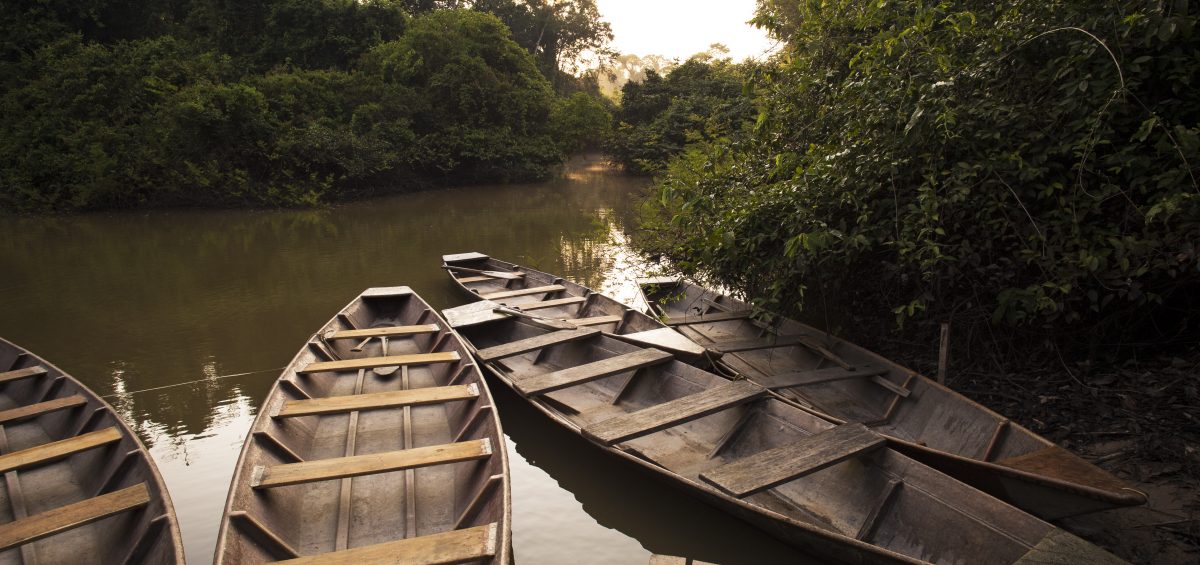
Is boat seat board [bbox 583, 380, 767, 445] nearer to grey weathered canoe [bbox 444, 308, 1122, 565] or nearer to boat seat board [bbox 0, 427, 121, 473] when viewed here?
grey weathered canoe [bbox 444, 308, 1122, 565]

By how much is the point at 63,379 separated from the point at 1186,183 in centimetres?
750

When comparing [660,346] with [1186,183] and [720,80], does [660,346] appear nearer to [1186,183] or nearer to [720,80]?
[1186,183]

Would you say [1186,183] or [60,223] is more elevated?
[1186,183]

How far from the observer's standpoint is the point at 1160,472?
3.42m

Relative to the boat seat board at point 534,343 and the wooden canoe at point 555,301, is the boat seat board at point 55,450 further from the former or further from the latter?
the wooden canoe at point 555,301

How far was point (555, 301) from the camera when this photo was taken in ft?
25.0

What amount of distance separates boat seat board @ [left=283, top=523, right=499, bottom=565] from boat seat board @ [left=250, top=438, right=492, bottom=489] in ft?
2.20

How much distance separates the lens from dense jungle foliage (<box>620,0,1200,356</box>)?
3.53 metres

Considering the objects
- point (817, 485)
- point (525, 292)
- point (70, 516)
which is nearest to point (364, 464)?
point (70, 516)

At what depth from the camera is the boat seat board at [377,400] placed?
Answer: 13.5 ft

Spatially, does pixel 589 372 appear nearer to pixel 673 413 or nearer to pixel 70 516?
pixel 673 413

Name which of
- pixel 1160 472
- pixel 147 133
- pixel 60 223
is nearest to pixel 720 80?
pixel 147 133

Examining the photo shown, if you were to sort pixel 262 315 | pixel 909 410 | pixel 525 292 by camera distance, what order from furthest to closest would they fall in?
pixel 525 292 < pixel 262 315 < pixel 909 410

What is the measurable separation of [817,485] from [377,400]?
2.94m
